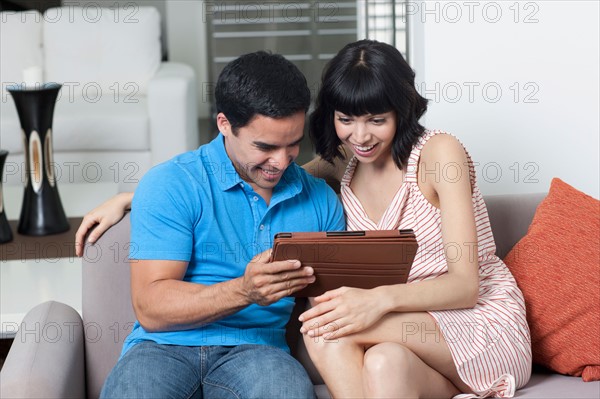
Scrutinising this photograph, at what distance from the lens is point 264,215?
1.74 metres

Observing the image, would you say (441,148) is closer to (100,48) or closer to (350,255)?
(350,255)

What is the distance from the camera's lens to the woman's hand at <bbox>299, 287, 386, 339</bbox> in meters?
1.59

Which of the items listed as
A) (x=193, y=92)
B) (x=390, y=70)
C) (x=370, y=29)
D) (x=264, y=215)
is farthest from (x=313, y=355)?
(x=193, y=92)

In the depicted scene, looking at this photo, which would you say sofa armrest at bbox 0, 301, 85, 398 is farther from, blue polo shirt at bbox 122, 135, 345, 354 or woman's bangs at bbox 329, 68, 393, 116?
woman's bangs at bbox 329, 68, 393, 116

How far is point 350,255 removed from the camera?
1.56 metres

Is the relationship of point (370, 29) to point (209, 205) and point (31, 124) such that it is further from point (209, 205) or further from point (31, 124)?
point (209, 205)

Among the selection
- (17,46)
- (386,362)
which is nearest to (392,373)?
(386,362)

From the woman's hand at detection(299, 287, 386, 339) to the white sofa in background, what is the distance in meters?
2.61

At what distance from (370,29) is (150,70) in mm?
1788

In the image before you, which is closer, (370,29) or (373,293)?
(373,293)

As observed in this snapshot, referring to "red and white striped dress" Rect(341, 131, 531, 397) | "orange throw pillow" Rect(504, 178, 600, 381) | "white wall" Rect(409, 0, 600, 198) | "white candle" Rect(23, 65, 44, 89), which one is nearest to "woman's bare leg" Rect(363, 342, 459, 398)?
"red and white striped dress" Rect(341, 131, 531, 397)

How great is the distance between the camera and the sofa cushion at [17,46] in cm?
470

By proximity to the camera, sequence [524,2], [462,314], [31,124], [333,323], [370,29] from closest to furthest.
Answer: [333,323] < [462,314] < [524,2] < [31,124] < [370,29]

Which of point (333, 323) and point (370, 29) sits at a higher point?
point (370, 29)
